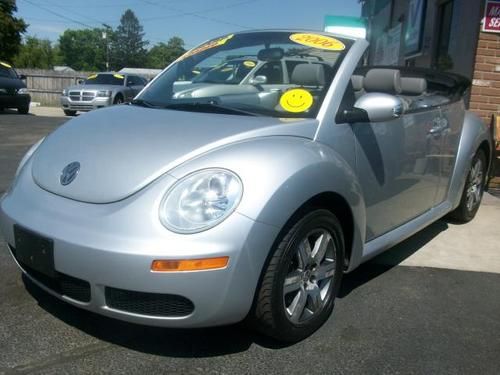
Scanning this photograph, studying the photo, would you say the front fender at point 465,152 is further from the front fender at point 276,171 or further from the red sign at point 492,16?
the red sign at point 492,16

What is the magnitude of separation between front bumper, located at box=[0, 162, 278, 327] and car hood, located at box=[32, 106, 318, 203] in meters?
0.09

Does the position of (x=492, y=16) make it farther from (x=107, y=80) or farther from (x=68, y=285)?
(x=107, y=80)

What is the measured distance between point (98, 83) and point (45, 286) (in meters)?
17.4

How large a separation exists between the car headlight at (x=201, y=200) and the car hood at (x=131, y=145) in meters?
0.14

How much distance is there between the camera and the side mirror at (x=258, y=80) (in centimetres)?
348

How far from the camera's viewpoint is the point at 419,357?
2602 mm

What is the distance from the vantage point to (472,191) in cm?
Result: 506

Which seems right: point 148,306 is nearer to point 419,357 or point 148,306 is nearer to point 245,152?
point 245,152

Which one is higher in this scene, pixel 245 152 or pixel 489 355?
pixel 245 152

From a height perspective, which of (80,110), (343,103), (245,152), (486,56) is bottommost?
(80,110)

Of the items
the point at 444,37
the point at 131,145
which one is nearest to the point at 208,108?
the point at 131,145

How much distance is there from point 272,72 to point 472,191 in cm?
260

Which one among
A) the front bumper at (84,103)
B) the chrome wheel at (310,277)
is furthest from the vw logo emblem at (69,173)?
the front bumper at (84,103)

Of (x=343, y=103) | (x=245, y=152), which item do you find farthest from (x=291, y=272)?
(x=343, y=103)
